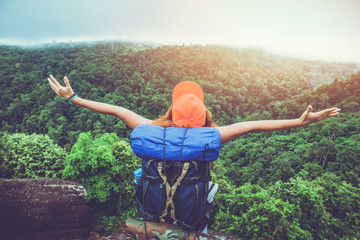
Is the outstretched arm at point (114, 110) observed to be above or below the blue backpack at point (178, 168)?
above

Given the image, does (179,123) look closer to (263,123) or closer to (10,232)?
(263,123)

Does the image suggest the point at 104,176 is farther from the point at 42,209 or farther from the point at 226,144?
the point at 226,144

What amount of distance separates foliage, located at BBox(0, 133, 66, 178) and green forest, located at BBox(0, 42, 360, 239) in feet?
0.12

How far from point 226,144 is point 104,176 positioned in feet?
137

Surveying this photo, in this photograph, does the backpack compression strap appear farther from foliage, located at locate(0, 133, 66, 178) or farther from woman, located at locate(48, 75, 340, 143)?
foliage, located at locate(0, 133, 66, 178)

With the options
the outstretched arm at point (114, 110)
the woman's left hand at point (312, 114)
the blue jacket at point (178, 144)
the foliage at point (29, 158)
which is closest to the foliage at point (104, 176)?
the foliage at point (29, 158)

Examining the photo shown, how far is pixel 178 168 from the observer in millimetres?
1280

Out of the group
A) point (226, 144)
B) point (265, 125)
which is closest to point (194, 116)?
point (265, 125)

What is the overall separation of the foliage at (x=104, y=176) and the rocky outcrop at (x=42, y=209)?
672mm

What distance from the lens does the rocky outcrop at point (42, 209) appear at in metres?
6.14

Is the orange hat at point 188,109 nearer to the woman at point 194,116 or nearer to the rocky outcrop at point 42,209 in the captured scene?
the woman at point 194,116

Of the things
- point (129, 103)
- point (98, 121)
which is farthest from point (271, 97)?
point (98, 121)

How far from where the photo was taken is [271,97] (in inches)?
2544

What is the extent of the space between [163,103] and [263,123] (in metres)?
49.6
